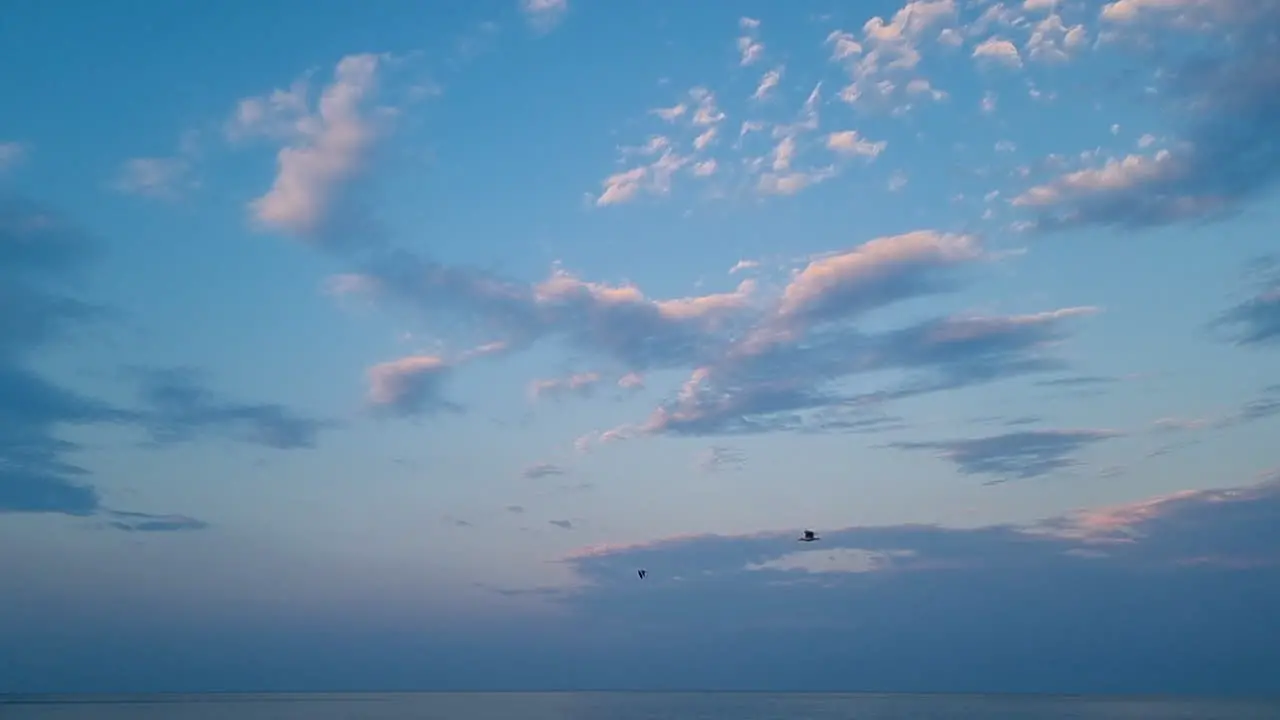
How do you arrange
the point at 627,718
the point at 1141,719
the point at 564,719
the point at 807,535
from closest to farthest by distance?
the point at 807,535 < the point at 627,718 < the point at 564,719 < the point at 1141,719

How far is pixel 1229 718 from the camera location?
145125mm

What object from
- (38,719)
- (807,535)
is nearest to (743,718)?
(807,535)

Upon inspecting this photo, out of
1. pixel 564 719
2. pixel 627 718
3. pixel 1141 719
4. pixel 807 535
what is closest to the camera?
pixel 807 535

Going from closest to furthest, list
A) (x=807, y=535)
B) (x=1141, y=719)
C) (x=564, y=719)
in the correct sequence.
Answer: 1. (x=807, y=535)
2. (x=564, y=719)
3. (x=1141, y=719)

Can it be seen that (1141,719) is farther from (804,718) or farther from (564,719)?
(564,719)

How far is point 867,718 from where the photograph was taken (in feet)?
446

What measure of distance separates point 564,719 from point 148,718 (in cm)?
5921

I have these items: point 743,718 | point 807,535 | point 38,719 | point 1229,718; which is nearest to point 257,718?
point 38,719

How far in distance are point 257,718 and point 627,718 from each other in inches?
2096

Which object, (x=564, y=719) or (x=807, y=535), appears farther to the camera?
(x=564, y=719)

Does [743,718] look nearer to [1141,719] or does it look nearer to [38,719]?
[1141,719]

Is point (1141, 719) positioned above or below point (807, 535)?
below

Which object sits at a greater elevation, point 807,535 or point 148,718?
point 807,535

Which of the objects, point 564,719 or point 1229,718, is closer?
point 564,719
